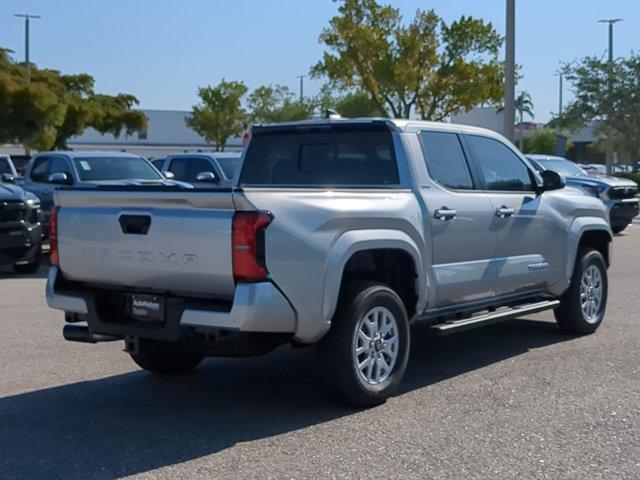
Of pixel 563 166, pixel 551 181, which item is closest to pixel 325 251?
pixel 551 181

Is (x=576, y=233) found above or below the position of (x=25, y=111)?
below

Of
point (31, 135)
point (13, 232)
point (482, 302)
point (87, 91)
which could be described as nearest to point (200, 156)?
point (13, 232)

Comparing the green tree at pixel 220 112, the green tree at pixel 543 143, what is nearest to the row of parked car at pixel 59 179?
the green tree at pixel 220 112

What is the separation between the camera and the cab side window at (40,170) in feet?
54.9

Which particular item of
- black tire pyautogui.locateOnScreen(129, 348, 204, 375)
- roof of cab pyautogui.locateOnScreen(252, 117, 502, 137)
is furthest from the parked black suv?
black tire pyautogui.locateOnScreen(129, 348, 204, 375)

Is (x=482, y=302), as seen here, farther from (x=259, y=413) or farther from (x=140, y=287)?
(x=140, y=287)

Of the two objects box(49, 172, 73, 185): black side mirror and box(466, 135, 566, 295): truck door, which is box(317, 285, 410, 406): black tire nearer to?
box(466, 135, 566, 295): truck door

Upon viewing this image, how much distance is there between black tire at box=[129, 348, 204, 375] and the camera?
743 cm

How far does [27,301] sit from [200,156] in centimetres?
718

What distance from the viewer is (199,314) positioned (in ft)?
19.5

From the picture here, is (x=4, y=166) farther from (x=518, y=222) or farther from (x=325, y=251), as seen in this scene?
(x=325, y=251)

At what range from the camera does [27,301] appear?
1165 centimetres

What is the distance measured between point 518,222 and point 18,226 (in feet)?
26.3

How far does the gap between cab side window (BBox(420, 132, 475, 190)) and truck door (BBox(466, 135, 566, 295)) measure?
21 centimetres
